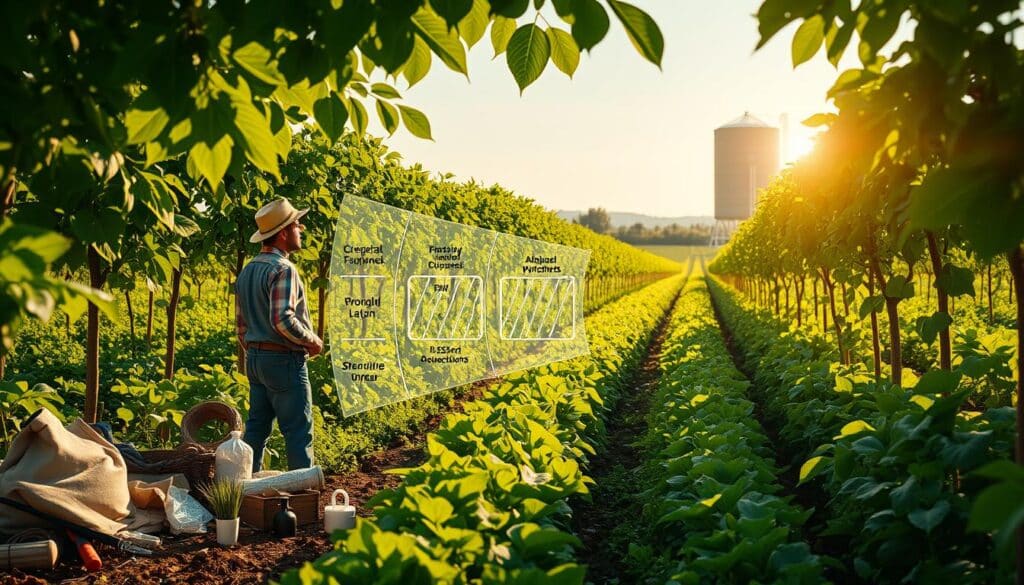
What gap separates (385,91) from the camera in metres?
2.42

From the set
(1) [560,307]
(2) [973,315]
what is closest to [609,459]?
(1) [560,307]

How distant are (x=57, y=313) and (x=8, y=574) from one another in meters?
15.7

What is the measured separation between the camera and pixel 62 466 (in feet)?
14.5

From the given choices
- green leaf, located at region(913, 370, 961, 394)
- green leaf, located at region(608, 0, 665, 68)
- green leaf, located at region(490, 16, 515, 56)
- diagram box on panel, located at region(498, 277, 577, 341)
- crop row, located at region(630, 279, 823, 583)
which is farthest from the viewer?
diagram box on panel, located at region(498, 277, 577, 341)

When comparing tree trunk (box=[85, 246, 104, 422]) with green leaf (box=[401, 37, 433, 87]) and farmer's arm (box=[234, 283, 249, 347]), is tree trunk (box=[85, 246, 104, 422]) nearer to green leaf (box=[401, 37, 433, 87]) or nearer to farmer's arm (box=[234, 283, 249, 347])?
farmer's arm (box=[234, 283, 249, 347])

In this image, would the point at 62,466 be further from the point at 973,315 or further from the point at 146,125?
the point at 973,315

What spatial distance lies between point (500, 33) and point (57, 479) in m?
3.60

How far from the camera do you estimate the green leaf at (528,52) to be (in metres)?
2.16

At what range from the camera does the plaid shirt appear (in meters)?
5.60

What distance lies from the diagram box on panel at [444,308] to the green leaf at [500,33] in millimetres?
9003

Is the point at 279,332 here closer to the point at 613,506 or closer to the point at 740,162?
the point at 613,506

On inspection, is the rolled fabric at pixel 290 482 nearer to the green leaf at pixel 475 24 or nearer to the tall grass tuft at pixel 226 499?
the tall grass tuft at pixel 226 499

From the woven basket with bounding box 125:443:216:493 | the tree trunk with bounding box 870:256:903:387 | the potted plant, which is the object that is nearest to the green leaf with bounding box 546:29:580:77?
the potted plant

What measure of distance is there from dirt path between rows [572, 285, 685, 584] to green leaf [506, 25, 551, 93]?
2.44 m
